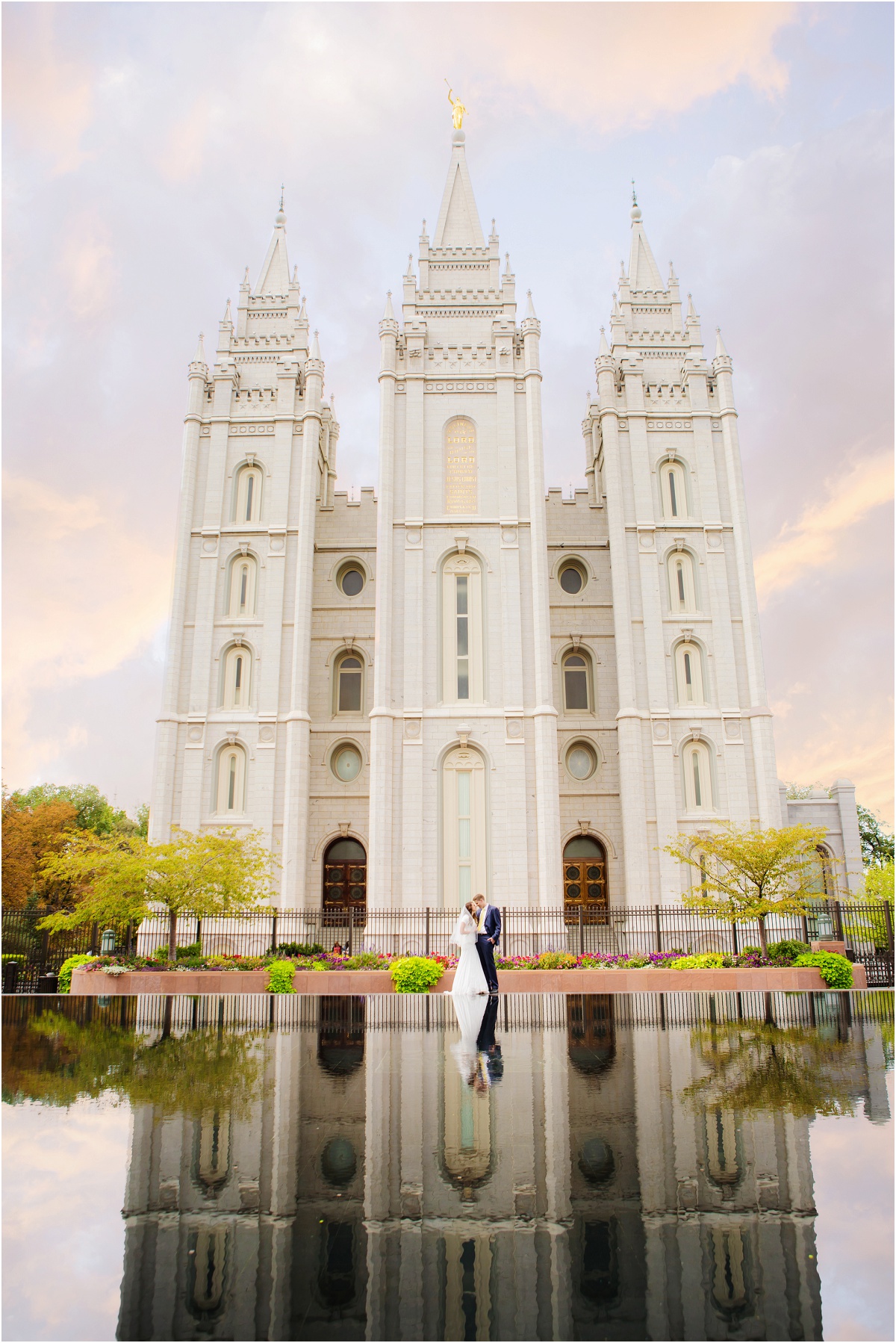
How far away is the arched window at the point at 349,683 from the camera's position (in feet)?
108

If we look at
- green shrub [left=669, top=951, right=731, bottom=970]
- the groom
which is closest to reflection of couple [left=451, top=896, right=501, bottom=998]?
the groom

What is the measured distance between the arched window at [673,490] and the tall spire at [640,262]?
28.9ft

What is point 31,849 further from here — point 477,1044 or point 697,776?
point 477,1044

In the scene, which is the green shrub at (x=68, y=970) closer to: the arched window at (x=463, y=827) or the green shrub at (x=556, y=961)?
the arched window at (x=463, y=827)

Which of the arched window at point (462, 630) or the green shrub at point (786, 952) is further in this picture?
the arched window at point (462, 630)

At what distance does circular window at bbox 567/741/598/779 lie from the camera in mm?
32219

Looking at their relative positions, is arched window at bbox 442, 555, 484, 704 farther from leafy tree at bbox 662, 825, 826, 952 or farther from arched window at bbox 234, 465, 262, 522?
leafy tree at bbox 662, 825, 826, 952

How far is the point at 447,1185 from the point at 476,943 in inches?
356

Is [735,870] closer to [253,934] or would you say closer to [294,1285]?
[253,934]

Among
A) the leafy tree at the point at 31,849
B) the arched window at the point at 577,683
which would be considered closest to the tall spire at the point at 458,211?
the arched window at the point at 577,683

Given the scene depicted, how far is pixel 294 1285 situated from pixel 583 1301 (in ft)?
3.80

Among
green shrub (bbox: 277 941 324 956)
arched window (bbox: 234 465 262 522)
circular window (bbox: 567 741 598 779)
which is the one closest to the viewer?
green shrub (bbox: 277 941 324 956)

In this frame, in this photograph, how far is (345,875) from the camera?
31.3 meters

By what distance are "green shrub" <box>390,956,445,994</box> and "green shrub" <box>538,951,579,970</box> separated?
114 inches
